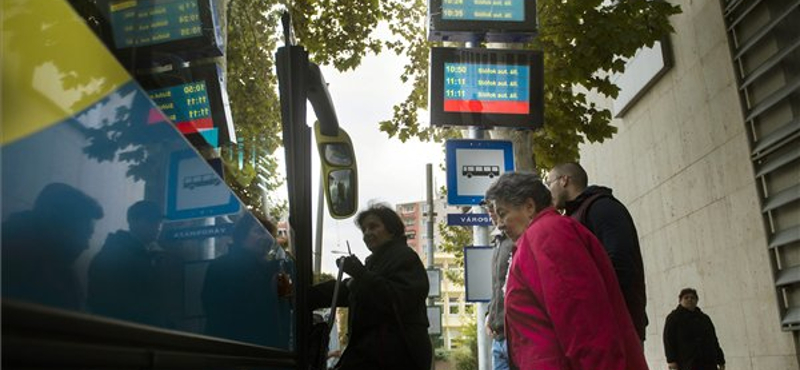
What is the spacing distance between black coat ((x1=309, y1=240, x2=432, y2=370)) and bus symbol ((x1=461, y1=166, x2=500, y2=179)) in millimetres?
3754

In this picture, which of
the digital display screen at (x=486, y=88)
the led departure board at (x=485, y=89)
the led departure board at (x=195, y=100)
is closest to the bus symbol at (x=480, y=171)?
the led departure board at (x=485, y=89)

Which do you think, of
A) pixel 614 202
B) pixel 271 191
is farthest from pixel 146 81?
pixel 614 202

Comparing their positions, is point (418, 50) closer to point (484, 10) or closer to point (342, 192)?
point (484, 10)

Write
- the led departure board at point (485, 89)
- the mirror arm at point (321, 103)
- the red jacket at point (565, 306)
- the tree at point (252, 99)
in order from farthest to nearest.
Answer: the led departure board at point (485, 89) < the mirror arm at point (321, 103) < the red jacket at point (565, 306) < the tree at point (252, 99)

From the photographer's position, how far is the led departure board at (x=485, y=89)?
7.24 m

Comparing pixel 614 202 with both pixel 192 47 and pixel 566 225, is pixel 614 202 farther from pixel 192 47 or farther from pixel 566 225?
pixel 192 47

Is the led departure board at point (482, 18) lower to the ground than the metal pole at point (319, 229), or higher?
higher

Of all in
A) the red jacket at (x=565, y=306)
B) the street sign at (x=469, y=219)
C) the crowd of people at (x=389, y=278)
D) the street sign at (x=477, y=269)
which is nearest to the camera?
the crowd of people at (x=389, y=278)

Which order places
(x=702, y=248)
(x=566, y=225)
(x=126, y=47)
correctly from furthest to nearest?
(x=702, y=248) < (x=566, y=225) < (x=126, y=47)

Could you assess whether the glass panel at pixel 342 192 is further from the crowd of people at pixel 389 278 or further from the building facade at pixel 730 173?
the building facade at pixel 730 173

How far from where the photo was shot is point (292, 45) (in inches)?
119

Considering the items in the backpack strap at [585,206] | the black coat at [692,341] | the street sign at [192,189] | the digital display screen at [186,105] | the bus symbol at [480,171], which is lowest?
the black coat at [692,341]

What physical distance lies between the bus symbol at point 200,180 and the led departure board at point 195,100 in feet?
0.26

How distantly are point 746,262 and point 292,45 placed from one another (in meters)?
7.21
